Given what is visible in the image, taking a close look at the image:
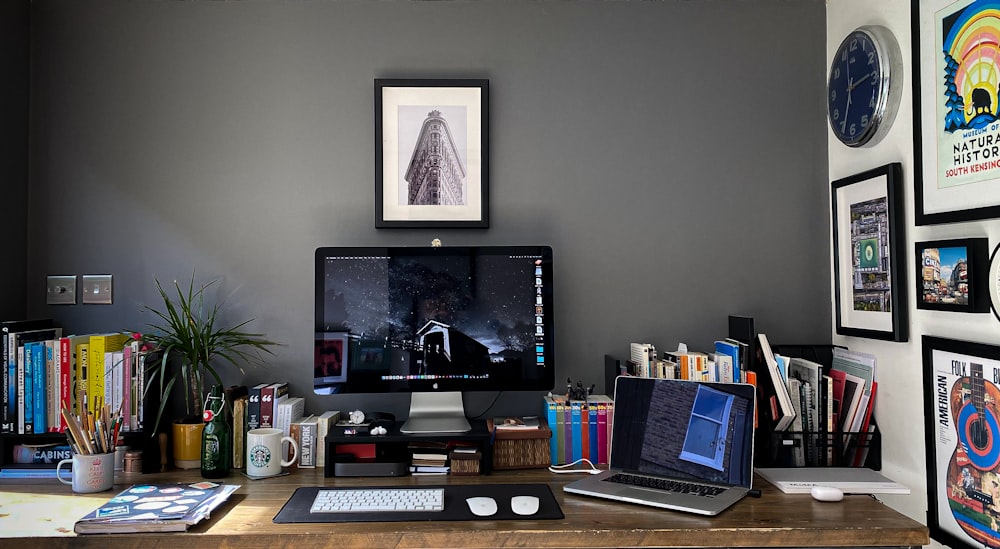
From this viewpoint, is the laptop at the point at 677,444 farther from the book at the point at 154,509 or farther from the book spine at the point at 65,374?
the book spine at the point at 65,374

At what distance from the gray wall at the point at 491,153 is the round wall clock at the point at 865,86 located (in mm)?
146

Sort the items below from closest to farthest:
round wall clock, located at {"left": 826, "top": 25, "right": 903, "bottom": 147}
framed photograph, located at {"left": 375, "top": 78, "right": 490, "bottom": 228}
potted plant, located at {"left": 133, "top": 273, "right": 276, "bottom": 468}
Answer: round wall clock, located at {"left": 826, "top": 25, "right": 903, "bottom": 147} → potted plant, located at {"left": 133, "top": 273, "right": 276, "bottom": 468} → framed photograph, located at {"left": 375, "top": 78, "right": 490, "bottom": 228}

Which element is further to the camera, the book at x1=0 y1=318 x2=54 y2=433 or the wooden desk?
the book at x1=0 y1=318 x2=54 y2=433

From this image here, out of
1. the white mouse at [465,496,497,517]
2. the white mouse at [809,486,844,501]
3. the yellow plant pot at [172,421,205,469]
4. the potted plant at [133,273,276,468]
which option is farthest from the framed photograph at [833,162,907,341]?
the yellow plant pot at [172,421,205,469]

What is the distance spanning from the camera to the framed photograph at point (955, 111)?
154cm

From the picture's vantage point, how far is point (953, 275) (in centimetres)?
165

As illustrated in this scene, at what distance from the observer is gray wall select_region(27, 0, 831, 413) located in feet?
7.25

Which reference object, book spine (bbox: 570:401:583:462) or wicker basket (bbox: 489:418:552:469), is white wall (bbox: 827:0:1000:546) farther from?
wicker basket (bbox: 489:418:552:469)

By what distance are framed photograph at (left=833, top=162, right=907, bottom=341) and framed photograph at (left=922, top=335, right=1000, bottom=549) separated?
0.18m

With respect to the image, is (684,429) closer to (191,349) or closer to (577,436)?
(577,436)

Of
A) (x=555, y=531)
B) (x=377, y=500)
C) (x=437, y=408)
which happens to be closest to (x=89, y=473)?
(x=377, y=500)

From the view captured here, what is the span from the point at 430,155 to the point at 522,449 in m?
1.00

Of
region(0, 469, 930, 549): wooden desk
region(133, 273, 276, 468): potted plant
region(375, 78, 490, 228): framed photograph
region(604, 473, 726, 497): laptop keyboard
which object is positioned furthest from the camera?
region(375, 78, 490, 228): framed photograph

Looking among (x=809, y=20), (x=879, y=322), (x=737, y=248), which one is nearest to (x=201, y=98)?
(x=737, y=248)
